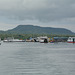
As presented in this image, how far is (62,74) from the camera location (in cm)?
3797

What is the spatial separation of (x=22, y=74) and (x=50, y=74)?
172 inches

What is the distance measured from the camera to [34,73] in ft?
128

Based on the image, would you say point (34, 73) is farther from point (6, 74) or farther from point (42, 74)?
point (6, 74)

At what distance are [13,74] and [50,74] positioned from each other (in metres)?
5.74

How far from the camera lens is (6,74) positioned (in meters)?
37.5

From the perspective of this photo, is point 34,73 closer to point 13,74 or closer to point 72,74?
point 13,74

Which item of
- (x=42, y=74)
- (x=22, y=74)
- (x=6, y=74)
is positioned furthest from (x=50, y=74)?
(x=6, y=74)

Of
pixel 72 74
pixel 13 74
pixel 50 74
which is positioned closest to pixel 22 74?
pixel 13 74

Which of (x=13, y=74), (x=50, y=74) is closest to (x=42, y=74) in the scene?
(x=50, y=74)

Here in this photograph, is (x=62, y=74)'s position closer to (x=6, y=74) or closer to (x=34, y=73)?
(x=34, y=73)

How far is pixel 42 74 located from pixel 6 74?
18.2ft

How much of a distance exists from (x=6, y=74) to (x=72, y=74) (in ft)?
33.6

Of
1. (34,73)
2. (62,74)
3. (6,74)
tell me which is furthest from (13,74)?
(62,74)

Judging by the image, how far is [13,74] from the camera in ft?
124
